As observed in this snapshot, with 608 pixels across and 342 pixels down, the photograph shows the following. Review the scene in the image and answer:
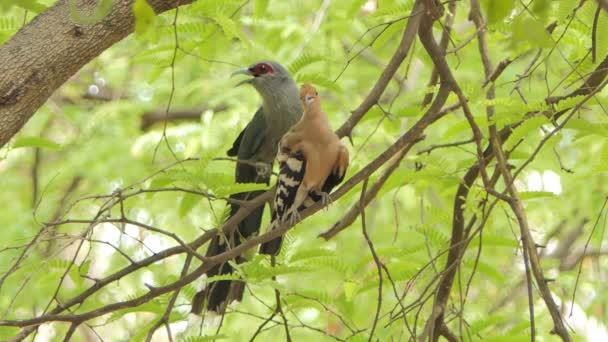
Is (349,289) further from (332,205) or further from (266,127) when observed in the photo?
(266,127)

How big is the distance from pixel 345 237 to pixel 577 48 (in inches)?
148

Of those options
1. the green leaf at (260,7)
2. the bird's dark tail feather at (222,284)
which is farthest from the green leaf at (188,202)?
the green leaf at (260,7)

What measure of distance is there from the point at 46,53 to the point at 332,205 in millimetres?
1955

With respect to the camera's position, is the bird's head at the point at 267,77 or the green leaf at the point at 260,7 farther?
the bird's head at the point at 267,77

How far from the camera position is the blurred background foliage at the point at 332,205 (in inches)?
137

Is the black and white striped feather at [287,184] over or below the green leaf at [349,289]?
over

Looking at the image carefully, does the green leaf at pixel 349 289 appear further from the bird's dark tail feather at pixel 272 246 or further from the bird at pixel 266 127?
the bird at pixel 266 127

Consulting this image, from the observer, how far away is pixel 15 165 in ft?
26.9

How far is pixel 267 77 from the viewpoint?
475 centimetres

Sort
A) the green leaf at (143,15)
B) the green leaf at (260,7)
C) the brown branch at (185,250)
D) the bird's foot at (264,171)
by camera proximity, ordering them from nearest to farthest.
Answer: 1. the green leaf at (143,15)
2. the brown branch at (185,250)
3. the green leaf at (260,7)
4. the bird's foot at (264,171)

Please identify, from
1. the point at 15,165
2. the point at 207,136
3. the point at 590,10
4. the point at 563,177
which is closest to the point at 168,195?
the point at 207,136

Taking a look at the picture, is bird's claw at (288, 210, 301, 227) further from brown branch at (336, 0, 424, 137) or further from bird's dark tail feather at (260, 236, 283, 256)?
bird's dark tail feather at (260, 236, 283, 256)

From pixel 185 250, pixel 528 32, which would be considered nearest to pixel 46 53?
pixel 185 250

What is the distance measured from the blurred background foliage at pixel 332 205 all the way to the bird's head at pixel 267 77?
0.24 meters
